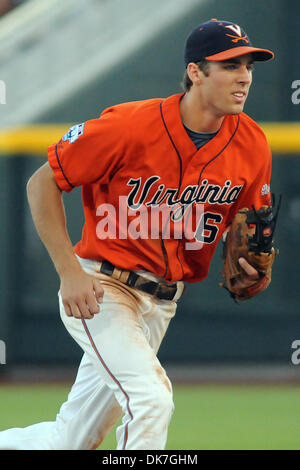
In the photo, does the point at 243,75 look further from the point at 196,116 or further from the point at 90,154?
the point at 90,154

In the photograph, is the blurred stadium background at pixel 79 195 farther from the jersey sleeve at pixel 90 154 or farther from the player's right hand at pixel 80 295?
the player's right hand at pixel 80 295

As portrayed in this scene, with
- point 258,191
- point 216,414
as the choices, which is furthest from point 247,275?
point 216,414

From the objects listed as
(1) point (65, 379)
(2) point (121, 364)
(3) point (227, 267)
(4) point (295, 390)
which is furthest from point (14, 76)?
(2) point (121, 364)

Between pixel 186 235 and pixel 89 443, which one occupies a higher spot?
pixel 186 235

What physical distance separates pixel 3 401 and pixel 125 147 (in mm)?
2831

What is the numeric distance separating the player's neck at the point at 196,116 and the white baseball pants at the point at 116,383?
2.03 ft

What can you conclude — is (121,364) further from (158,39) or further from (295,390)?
(158,39)

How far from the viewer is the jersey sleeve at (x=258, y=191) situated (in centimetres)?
320

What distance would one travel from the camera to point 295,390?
5664 millimetres

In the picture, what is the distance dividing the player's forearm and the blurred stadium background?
10.1 feet

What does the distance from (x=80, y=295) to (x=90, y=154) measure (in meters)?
0.50

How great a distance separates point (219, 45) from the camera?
301 cm
